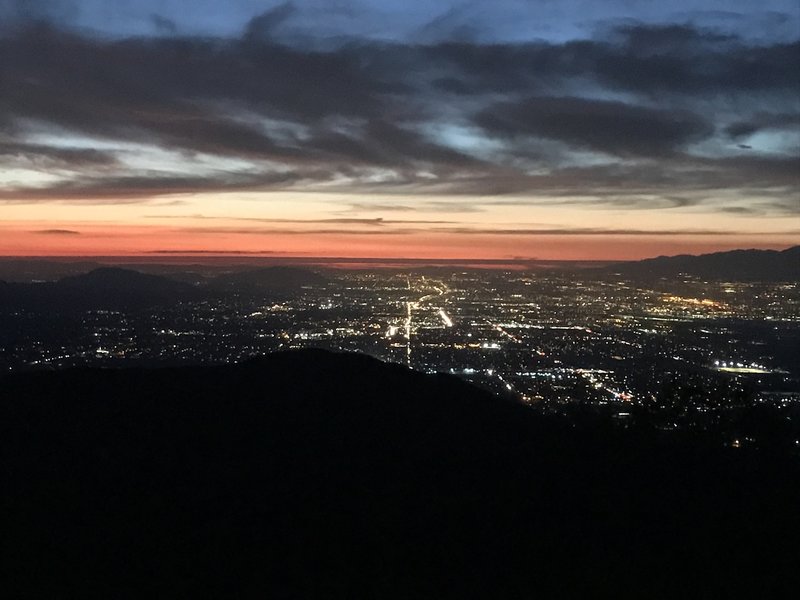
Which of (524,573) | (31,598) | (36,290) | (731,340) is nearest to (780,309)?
(731,340)

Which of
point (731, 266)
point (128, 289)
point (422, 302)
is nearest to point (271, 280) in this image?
point (128, 289)

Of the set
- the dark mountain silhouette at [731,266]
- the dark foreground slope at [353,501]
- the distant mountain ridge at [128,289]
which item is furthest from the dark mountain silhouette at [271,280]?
the dark foreground slope at [353,501]

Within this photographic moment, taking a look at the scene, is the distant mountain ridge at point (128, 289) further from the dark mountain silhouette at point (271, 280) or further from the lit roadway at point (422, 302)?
the lit roadway at point (422, 302)

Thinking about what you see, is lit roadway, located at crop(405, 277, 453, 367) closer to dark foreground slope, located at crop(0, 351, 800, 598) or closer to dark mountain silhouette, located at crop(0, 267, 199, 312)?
dark foreground slope, located at crop(0, 351, 800, 598)

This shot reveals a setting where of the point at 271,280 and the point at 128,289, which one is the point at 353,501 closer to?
the point at 128,289

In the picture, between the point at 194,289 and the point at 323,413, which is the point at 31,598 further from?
the point at 194,289

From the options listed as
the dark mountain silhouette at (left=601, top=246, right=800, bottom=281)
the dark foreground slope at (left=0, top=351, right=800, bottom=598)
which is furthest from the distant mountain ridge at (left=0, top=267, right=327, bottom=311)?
the dark foreground slope at (left=0, top=351, right=800, bottom=598)
